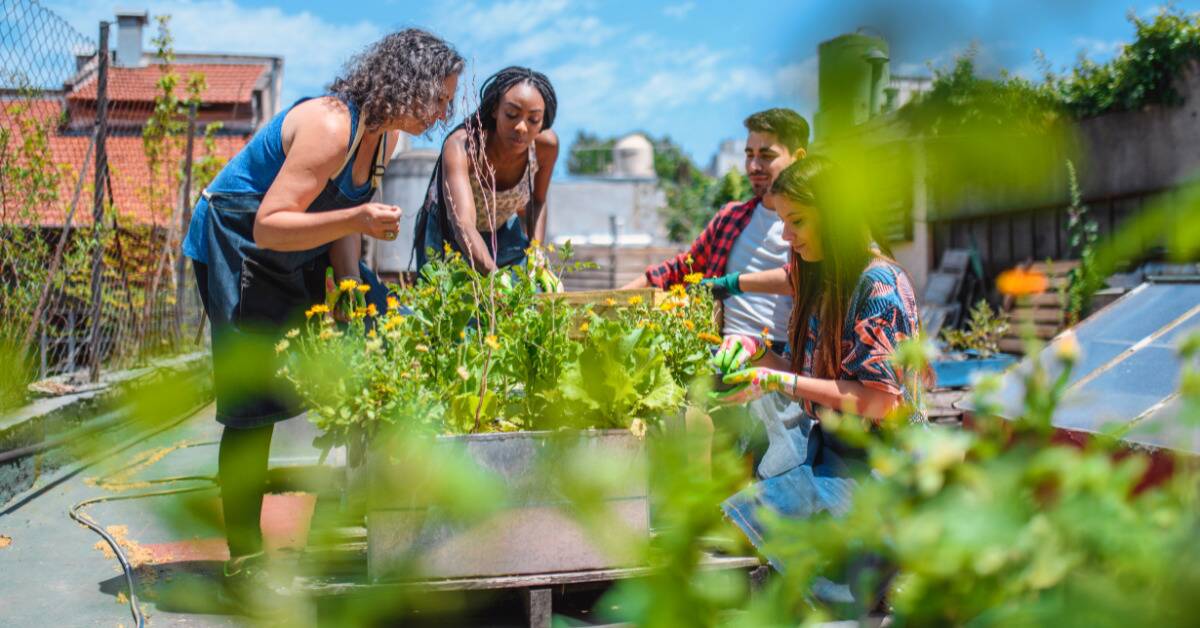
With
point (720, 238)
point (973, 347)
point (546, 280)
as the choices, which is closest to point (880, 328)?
point (546, 280)

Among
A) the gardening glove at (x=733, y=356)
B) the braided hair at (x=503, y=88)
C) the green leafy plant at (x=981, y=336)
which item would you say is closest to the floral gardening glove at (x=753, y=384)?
the gardening glove at (x=733, y=356)

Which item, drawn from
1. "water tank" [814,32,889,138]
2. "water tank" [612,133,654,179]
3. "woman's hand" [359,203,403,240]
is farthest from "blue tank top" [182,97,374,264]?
"water tank" [612,133,654,179]

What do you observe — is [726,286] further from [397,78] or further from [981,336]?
[981,336]

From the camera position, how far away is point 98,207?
5.21m

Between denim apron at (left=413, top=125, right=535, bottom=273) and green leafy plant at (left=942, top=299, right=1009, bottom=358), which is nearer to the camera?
denim apron at (left=413, top=125, right=535, bottom=273)

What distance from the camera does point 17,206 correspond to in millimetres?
4113

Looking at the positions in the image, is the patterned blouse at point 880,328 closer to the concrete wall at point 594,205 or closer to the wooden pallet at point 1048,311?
the wooden pallet at point 1048,311

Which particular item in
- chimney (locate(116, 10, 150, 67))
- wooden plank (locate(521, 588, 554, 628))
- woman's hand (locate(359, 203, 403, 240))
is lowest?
wooden plank (locate(521, 588, 554, 628))

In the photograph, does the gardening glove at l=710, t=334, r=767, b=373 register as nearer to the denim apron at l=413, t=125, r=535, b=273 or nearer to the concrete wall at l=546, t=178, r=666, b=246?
the denim apron at l=413, t=125, r=535, b=273

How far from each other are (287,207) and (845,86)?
203 centimetres

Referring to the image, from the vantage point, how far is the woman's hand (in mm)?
2178

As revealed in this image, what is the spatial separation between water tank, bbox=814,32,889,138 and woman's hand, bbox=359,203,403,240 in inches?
70.4

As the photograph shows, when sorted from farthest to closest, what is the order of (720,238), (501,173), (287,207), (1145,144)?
(1145,144)
(720,238)
(501,173)
(287,207)

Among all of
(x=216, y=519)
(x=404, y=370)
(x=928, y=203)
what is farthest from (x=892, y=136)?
(x=404, y=370)
